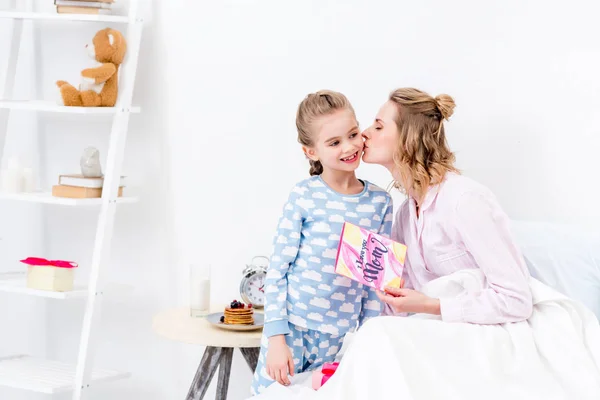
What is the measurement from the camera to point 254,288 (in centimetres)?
245

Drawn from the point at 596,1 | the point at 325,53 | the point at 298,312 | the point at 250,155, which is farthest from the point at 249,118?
the point at 596,1

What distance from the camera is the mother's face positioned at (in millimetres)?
1998

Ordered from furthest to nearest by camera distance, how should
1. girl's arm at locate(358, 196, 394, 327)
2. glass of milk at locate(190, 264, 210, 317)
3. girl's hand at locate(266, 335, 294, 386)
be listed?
glass of milk at locate(190, 264, 210, 317), girl's arm at locate(358, 196, 394, 327), girl's hand at locate(266, 335, 294, 386)

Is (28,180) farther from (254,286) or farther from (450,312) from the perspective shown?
(450,312)

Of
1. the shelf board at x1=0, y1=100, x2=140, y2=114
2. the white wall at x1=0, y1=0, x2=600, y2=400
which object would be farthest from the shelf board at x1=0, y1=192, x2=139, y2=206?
the shelf board at x1=0, y1=100, x2=140, y2=114

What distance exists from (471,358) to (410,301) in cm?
20

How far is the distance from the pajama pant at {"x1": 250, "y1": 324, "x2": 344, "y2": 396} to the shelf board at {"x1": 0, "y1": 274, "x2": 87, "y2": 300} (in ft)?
2.63

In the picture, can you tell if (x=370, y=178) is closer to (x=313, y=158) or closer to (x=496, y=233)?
(x=313, y=158)

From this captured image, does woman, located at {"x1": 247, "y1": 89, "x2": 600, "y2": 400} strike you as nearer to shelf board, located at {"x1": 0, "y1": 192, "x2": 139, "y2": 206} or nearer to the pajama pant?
the pajama pant

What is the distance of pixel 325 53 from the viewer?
252 cm

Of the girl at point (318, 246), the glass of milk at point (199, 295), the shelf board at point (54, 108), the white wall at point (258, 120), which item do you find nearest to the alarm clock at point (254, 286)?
the glass of milk at point (199, 295)

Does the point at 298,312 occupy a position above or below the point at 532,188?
below

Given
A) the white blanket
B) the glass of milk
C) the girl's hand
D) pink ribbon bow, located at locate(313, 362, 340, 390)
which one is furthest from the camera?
the glass of milk

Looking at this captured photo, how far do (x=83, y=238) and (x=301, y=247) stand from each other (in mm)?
1166
